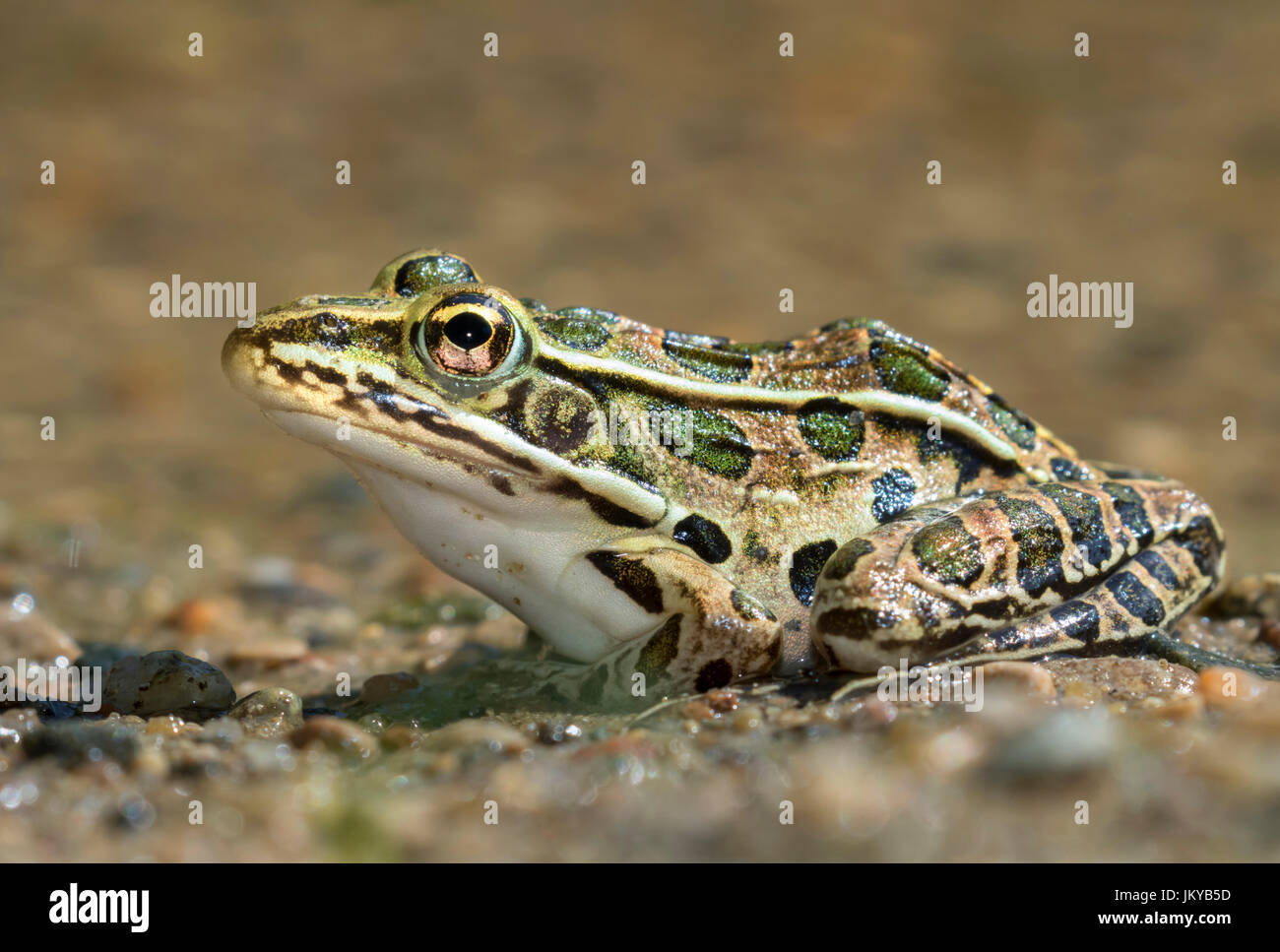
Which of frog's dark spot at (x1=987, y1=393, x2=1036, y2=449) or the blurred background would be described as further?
the blurred background

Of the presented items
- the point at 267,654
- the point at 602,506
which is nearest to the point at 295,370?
the point at 602,506

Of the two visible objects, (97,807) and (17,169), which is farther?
(17,169)

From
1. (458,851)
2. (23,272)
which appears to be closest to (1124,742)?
(458,851)

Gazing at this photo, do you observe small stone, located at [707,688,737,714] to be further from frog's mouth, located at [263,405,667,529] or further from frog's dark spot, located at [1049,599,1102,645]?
frog's dark spot, located at [1049,599,1102,645]

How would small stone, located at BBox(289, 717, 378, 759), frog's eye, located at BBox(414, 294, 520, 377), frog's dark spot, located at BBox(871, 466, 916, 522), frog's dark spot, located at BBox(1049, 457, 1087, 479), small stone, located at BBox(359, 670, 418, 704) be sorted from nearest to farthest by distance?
small stone, located at BBox(289, 717, 378, 759) < frog's eye, located at BBox(414, 294, 520, 377) < frog's dark spot, located at BBox(871, 466, 916, 522) < frog's dark spot, located at BBox(1049, 457, 1087, 479) < small stone, located at BBox(359, 670, 418, 704)

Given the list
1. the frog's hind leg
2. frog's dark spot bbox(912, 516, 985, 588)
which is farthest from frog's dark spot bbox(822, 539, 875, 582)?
frog's dark spot bbox(912, 516, 985, 588)
